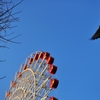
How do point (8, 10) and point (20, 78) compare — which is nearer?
point (8, 10)

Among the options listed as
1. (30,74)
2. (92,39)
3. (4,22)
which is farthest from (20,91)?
(4,22)

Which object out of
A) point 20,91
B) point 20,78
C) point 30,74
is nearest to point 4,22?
point 30,74

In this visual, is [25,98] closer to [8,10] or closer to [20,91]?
[20,91]

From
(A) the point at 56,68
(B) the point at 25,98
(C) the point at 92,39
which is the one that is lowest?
(C) the point at 92,39

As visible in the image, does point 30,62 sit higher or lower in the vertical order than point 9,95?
higher

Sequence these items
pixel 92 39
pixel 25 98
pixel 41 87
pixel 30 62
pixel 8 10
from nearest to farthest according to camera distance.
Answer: pixel 8 10
pixel 92 39
pixel 41 87
pixel 25 98
pixel 30 62

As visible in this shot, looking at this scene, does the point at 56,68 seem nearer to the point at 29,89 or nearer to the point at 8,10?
the point at 29,89

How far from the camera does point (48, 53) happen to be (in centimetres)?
3306

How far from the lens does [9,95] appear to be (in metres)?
40.5

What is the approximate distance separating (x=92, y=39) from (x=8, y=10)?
6.73m

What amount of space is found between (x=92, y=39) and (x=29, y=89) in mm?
21564

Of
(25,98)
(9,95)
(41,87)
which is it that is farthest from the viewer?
(9,95)

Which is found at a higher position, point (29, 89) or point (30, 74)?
point (30, 74)

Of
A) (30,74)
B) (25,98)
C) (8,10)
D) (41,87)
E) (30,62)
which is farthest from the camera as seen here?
(30,62)
